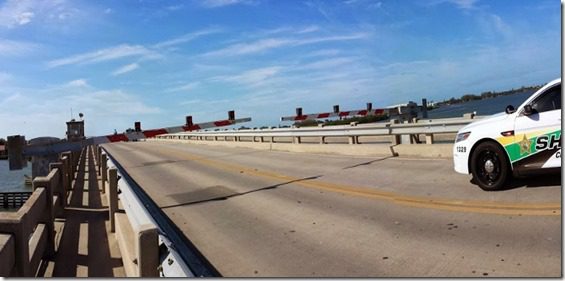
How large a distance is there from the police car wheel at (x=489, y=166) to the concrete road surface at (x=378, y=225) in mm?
226

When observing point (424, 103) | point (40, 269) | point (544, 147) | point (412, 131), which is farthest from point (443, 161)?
point (424, 103)

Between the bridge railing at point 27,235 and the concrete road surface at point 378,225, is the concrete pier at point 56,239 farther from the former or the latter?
the concrete road surface at point 378,225

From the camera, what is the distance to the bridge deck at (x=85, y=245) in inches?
237

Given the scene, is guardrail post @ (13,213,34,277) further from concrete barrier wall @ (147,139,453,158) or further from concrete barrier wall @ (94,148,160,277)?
concrete barrier wall @ (147,139,453,158)

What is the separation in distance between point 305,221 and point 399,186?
2794 mm

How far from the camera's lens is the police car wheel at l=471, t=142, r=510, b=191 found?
782 cm

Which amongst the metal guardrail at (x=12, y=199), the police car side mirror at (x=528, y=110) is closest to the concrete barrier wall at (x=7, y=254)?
the police car side mirror at (x=528, y=110)

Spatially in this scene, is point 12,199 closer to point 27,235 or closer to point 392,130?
point 392,130

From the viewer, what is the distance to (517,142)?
7.59 metres

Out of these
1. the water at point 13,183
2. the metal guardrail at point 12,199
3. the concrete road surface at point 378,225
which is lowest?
the water at point 13,183

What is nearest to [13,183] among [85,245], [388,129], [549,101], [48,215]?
[388,129]

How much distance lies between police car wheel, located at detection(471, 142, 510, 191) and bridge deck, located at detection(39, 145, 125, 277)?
5.97 meters

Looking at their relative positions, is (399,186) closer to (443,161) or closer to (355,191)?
(355,191)

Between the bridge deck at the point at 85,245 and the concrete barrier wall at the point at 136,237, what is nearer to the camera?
the concrete barrier wall at the point at 136,237
